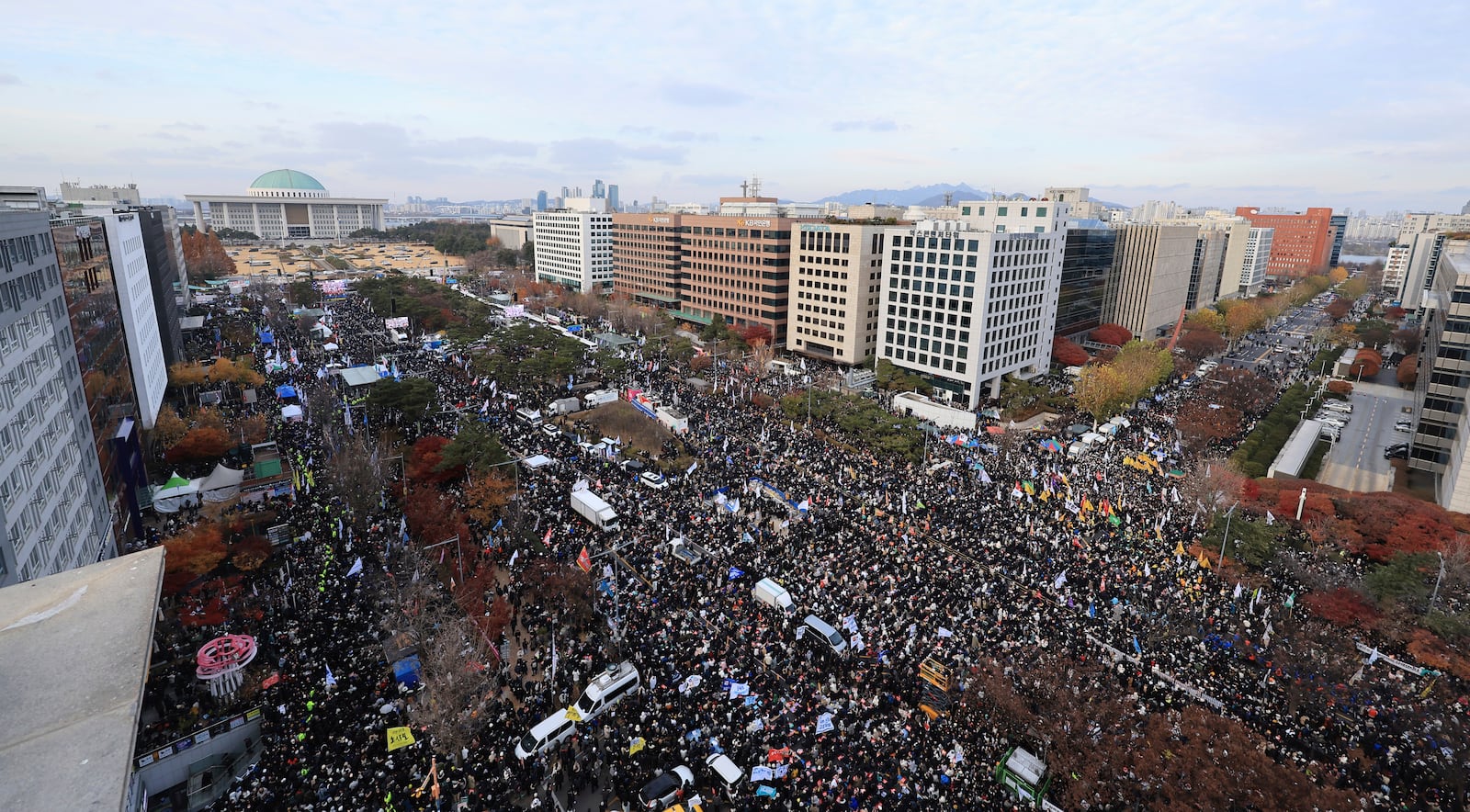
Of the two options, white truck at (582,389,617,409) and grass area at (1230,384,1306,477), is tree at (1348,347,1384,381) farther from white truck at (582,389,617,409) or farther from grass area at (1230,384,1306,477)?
white truck at (582,389,617,409)

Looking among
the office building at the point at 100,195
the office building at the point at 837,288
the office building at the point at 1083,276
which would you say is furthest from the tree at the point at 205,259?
the office building at the point at 1083,276

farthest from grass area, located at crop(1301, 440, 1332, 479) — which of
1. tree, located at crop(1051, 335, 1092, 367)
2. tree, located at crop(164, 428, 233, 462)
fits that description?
tree, located at crop(164, 428, 233, 462)

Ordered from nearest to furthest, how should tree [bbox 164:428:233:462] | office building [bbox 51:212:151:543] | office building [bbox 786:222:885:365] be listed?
office building [bbox 51:212:151:543]
tree [bbox 164:428:233:462]
office building [bbox 786:222:885:365]

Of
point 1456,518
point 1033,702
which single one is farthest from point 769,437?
point 1456,518

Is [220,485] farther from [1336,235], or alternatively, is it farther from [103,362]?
[1336,235]

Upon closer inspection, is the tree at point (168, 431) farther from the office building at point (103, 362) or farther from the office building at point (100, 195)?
the office building at point (100, 195)

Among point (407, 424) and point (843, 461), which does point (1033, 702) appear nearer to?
→ point (843, 461)

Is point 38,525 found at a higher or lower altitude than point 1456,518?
higher
